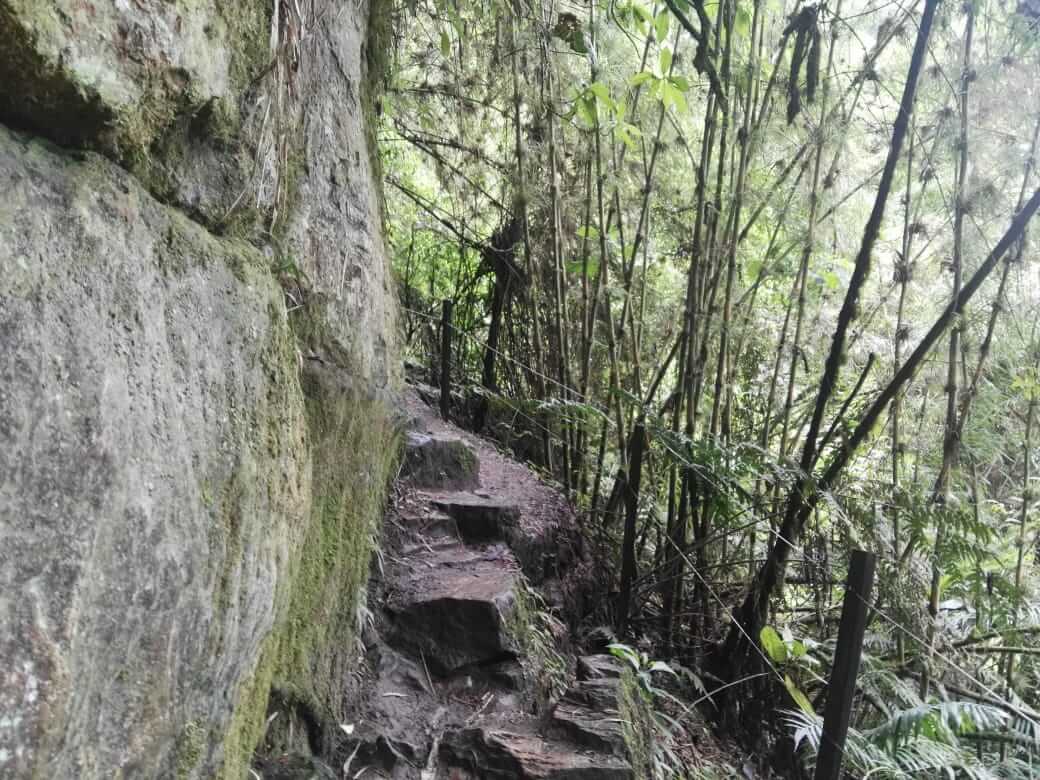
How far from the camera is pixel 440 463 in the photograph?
4.10m

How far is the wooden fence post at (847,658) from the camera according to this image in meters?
2.04

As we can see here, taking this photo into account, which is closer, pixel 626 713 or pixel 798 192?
pixel 626 713

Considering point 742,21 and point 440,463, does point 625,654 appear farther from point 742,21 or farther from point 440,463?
point 742,21

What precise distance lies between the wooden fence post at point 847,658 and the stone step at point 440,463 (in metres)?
2.34

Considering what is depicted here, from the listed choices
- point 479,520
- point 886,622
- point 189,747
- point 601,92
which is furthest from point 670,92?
point 189,747

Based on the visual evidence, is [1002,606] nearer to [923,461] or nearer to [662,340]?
[923,461]

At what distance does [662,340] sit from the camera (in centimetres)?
541

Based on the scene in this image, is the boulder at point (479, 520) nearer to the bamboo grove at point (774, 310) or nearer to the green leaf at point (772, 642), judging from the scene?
the bamboo grove at point (774, 310)

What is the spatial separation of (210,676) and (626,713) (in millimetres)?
1788

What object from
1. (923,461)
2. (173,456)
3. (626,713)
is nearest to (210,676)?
(173,456)

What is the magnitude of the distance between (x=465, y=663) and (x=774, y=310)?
10.8 ft

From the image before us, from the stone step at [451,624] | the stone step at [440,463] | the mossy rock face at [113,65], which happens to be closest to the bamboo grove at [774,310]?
the stone step at [440,463]

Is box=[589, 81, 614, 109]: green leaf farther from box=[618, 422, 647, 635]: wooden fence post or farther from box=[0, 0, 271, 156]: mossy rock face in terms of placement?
box=[0, 0, 271, 156]: mossy rock face

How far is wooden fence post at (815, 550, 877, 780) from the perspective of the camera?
2.04 meters
